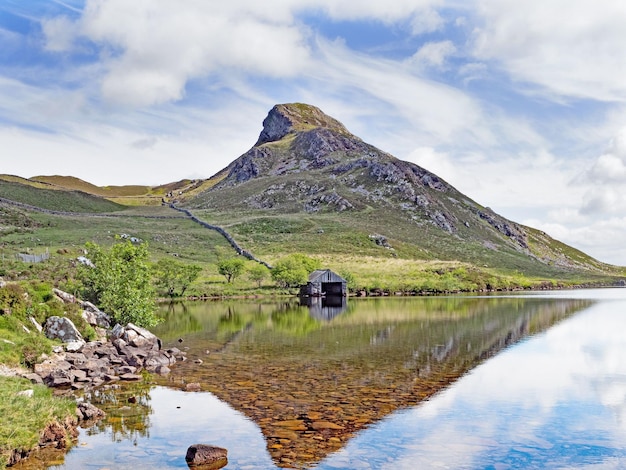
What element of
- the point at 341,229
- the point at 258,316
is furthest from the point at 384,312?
the point at 341,229

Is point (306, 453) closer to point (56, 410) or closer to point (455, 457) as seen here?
point (455, 457)

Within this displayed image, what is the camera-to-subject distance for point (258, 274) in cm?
9994

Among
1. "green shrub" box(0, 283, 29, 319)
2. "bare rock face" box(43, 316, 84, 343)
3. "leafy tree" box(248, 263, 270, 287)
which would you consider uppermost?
"leafy tree" box(248, 263, 270, 287)

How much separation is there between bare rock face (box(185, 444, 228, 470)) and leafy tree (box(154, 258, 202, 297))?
7058cm

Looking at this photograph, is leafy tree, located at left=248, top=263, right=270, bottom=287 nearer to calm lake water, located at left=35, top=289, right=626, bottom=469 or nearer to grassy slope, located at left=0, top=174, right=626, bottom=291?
grassy slope, located at left=0, top=174, right=626, bottom=291

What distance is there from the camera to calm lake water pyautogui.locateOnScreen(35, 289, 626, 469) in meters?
16.6

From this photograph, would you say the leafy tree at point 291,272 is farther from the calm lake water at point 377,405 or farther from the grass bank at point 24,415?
the grass bank at point 24,415

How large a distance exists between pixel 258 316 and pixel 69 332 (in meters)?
30.4

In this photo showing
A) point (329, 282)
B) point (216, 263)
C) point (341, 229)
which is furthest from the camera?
point (341, 229)

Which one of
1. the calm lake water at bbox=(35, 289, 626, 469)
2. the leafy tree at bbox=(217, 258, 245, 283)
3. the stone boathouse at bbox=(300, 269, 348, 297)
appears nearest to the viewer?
the calm lake water at bbox=(35, 289, 626, 469)

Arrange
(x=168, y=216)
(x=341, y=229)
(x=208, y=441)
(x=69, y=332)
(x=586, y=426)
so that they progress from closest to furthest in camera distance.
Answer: (x=208, y=441) < (x=586, y=426) < (x=69, y=332) < (x=341, y=229) < (x=168, y=216)

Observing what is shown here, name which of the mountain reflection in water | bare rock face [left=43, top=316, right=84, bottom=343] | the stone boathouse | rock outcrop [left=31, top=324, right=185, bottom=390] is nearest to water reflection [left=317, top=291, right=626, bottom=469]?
the mountain reflection in water

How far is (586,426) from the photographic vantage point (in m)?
20.0

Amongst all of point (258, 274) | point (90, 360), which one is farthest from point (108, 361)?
point (258, 274)
